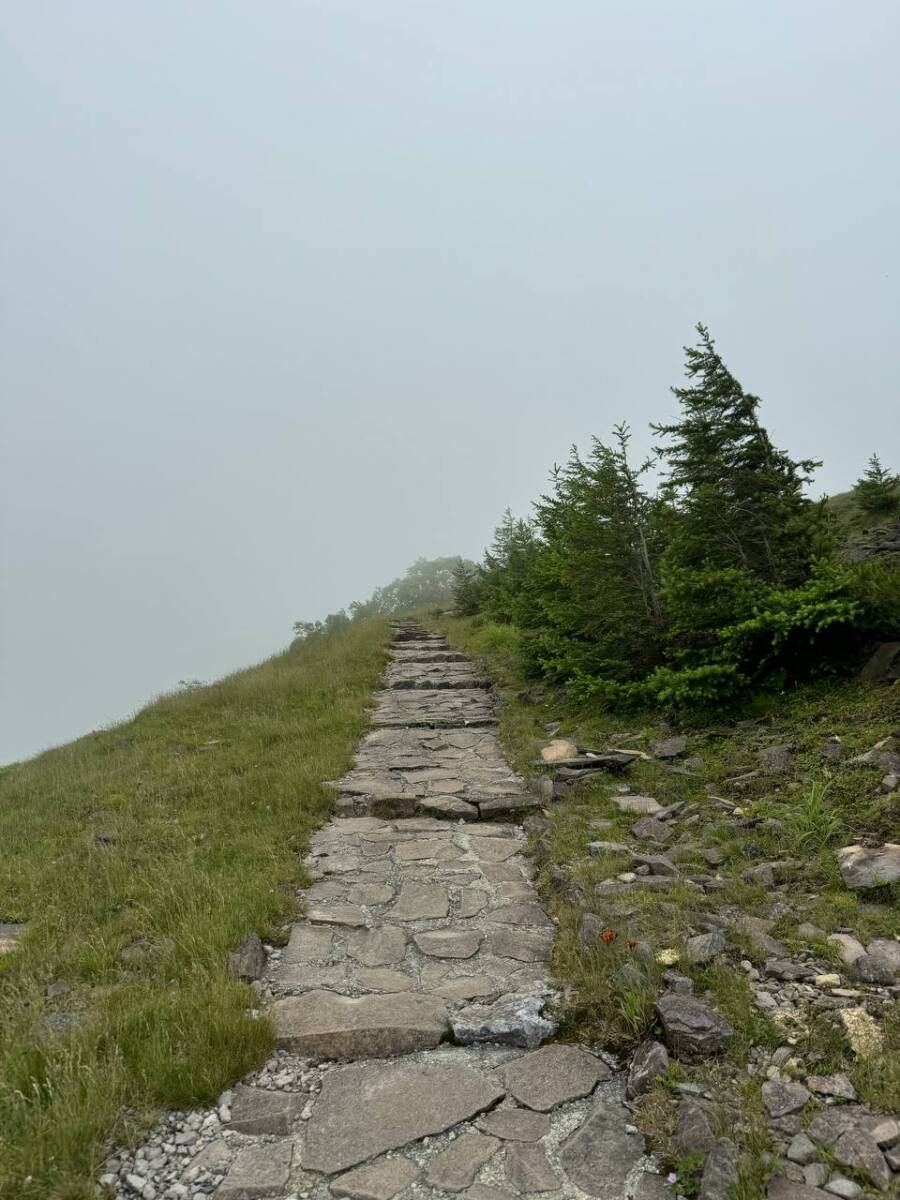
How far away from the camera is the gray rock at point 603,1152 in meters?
2.62

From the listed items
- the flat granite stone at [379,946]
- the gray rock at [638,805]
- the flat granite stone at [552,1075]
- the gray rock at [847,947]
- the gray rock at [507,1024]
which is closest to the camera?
the flat granite stone at [552,1075]

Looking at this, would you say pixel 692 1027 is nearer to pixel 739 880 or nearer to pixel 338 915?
pixel 739 880

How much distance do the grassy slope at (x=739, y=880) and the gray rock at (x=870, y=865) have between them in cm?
7

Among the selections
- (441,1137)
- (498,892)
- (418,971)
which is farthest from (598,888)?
(441,1137)

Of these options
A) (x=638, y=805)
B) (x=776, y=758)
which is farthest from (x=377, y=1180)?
(x=776, y=758)

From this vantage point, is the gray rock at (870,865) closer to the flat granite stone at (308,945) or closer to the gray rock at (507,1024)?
the gray rock at (507,1024)

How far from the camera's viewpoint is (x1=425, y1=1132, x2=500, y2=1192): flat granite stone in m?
2.69

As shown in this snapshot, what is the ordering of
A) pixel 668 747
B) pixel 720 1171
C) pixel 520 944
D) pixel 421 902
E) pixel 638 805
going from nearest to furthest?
pixel 720 1171 < pixel 520 944 < pixel 421 902 < pixel 638 805 < pixel 668 747

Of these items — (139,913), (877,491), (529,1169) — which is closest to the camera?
(529,1169)

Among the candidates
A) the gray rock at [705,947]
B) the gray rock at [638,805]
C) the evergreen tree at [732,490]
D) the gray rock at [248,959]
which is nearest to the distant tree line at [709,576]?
the evergreen tree at [732,490]

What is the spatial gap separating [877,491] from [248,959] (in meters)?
16.0

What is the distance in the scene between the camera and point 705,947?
3697 mm

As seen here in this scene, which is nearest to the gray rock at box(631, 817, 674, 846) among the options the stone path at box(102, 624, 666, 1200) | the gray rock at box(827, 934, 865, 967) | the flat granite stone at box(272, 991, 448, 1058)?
the stone path at box(102, 624, 666, 1200)

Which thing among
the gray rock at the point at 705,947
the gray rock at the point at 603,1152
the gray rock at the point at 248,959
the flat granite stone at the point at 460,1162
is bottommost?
the gray rock at the point at 603,1152
